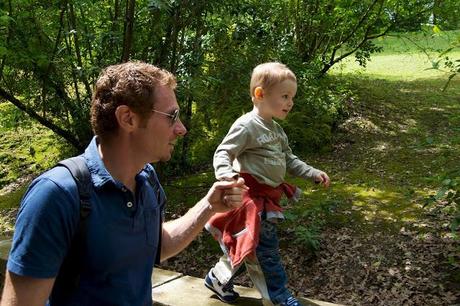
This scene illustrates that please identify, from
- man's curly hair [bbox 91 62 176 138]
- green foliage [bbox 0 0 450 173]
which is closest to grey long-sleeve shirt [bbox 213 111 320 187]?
man's curly hair [bbox 91 62 176 138]

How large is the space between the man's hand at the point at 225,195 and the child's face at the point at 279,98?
123cm

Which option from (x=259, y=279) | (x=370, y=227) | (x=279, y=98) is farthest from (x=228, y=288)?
(x=370, y=227)

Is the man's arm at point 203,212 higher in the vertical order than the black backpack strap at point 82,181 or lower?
lower

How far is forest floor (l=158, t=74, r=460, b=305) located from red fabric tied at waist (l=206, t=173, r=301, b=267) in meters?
1.35

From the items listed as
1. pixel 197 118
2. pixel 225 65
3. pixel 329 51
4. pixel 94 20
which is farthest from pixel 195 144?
pixel 329 51

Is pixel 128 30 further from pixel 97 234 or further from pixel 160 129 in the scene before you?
pixel 97 234

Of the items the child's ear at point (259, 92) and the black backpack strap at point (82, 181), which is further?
the child's ear at point (259, 92)

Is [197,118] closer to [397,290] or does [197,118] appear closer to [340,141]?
[340,141]

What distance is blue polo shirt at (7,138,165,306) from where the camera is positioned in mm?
1588

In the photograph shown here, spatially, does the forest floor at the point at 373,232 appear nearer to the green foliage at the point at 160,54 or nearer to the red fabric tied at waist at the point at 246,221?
the green foliage at the point at 160,54

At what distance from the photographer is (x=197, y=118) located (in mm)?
6637

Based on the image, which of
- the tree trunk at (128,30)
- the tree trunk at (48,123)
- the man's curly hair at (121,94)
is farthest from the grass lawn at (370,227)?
the man's curly hair at (121,94)

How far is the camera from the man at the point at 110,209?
5.24ft

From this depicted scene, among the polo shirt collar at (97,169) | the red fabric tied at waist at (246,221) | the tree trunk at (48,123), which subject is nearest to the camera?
the polo shirt collar at (97,169)
